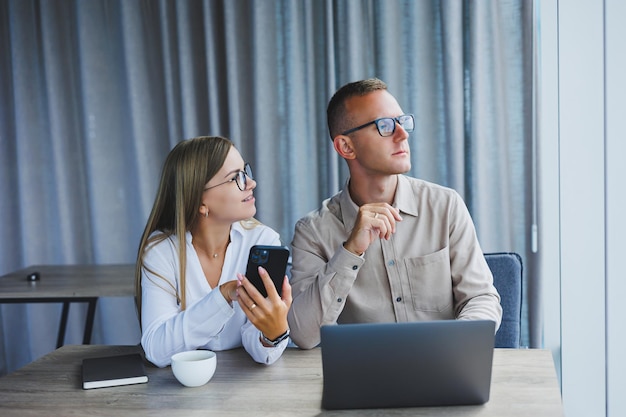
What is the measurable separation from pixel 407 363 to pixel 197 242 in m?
0.87

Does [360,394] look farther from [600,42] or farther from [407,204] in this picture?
[600,42]

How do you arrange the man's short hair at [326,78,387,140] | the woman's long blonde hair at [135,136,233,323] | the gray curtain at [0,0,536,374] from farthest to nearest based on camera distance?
1. the gray curtain at [0,0,536,374]
2. the man's short hair at [326,78,387,140]
3. the woman's long blonde hair at [135,136,233,323]

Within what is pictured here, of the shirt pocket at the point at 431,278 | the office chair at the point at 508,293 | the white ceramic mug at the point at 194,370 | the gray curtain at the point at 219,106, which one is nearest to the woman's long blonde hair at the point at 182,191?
the white ceramic mug at the point at 194,370

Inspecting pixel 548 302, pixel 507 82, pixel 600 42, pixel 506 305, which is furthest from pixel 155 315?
pixel 507 82

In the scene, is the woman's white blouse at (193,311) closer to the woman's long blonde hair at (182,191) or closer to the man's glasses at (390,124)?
the woman's long blonde hair at (182,191)

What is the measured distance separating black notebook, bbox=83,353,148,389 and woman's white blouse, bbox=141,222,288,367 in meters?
0.05

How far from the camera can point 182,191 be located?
181 cm

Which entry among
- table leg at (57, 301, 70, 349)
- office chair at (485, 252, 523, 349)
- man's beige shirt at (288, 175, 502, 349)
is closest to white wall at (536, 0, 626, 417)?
office chair at (485, 252, 523, 349)

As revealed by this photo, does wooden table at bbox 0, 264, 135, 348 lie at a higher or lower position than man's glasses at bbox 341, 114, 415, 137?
lower

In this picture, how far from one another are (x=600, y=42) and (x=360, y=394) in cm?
107

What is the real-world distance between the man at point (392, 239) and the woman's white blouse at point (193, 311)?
0.16 m

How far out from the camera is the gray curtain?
9.98 ft

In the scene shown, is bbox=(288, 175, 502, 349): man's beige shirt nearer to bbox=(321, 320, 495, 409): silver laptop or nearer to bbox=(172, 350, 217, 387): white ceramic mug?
bbox=(172, 350, 217, 387): white ceramic mug

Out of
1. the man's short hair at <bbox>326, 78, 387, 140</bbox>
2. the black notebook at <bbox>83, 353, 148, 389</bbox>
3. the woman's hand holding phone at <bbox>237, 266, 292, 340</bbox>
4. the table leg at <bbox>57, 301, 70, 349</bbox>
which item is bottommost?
the table leg at <bbox>57, 301, 70, 349</bbox>
